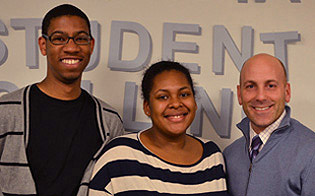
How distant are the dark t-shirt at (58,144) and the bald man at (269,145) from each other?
0.65m

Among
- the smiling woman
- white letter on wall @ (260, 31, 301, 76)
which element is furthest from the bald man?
white letter on wall @ (260, 31, 301, 76)

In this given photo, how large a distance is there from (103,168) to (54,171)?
0.22 meters

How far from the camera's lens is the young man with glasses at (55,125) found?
1.55 m

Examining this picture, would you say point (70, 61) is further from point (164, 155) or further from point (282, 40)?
point (282, 40)

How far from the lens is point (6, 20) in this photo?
2.26 meters

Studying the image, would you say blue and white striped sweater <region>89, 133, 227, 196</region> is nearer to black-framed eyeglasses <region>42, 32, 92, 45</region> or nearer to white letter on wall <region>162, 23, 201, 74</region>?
black-framed eyeglasses <region>42, 32, 92, 45</region>

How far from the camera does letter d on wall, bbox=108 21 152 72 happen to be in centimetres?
219

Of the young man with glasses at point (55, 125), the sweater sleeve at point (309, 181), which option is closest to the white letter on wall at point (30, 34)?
the young man with glasses at point (55, 125)

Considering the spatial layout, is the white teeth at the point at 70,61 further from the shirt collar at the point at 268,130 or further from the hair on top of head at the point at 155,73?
the shirt collar at the point at 268,130

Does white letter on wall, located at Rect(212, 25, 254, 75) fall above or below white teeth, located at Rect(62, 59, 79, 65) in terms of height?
above

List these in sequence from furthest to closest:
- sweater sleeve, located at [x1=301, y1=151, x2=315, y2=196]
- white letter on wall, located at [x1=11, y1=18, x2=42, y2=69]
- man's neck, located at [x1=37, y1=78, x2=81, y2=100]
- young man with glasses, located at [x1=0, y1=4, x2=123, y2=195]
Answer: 1. white letter on wall, located at [x1=11, y1=18, x2=42, y2=69]
2. man's neck, located at [x1=37, y1=78, x2=81, y2=100]
3. young man with glasses, located at [x1=0, y1=4, x2=123, y2=195]
4. sweater sleeve, located at [x1=301, y1=151, x2=315, y2=196]

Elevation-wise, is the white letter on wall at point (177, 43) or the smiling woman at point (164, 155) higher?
the white letter on wall at point (177, 43)

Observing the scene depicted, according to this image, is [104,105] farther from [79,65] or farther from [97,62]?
[97,62]

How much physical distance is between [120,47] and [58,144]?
0.81 metres
